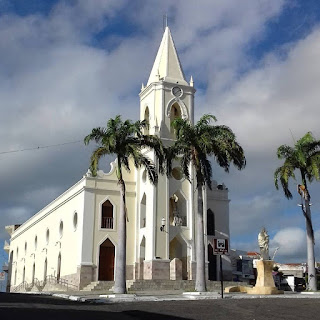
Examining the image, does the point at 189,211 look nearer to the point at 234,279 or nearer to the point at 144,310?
the point at 234,279

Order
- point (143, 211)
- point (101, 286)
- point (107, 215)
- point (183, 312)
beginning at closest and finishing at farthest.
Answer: point (183, 312) < point (101, 286) < point (107, 215) < point (143, 211)

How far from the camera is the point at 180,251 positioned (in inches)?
1531

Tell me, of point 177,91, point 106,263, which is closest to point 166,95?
point 177,91

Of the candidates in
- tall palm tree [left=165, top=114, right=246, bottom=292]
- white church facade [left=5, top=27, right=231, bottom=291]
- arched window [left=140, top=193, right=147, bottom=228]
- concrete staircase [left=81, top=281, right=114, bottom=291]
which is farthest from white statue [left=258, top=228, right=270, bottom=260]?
arched window [left=140, top=193, right=147, bottom=228]

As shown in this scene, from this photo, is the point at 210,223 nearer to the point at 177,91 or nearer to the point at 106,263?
the point at 106,263

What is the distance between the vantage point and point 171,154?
29.3 meters

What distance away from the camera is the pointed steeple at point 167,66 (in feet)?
136

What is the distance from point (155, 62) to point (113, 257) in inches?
633

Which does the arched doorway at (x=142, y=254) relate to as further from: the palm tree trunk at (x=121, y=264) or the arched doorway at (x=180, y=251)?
the palm tree trunk at (x=121, y=264)

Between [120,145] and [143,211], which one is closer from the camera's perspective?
[120,145]

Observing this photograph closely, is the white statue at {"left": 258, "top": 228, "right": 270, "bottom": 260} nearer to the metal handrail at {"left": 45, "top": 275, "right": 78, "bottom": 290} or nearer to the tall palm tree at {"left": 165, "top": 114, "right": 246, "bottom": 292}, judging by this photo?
the tall palm tree at {"left": 165, "top": 114, "right": 246, "bottom": 292}

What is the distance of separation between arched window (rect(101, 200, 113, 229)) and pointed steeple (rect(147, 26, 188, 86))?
405 inches

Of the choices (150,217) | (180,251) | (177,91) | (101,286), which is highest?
(177,91)

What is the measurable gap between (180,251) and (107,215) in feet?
19.8
